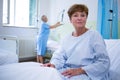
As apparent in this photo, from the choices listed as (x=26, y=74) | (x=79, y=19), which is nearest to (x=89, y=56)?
(x=79, y=19)

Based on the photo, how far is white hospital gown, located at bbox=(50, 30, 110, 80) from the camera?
113 cm

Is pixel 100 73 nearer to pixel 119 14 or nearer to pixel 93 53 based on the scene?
pixel 93 53

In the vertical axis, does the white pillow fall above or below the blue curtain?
below

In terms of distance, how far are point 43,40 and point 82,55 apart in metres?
2.81

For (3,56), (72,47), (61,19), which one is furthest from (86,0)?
(3,56)

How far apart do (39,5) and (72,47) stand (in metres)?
3.17

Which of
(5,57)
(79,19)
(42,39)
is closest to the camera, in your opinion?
(5,57)

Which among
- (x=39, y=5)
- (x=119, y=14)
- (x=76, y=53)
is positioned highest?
(x=39, y=5)

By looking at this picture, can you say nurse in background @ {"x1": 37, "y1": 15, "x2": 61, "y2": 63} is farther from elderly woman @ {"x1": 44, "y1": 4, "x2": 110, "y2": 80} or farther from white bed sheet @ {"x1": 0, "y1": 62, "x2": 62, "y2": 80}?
white bed sheet @ {"x1": 0, "y1": 62, "x2": 62, "y2": 80}

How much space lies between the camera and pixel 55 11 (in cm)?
469

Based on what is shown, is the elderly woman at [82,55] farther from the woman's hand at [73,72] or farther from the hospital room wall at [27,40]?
the hospital room wall at [27,40]

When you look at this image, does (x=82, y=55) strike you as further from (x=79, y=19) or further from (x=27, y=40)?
(x=27, y=40)

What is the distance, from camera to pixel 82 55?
3.82 feet

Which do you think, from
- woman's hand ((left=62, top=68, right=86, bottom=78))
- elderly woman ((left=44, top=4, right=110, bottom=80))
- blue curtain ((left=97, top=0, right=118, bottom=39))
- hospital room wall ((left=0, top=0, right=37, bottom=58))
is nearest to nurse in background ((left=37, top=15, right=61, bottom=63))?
hospital room wall ((left=0, top=0, right=37, bottom=58))
